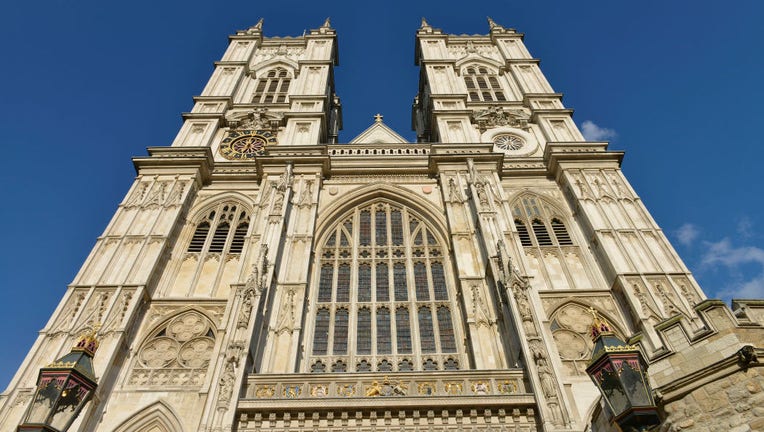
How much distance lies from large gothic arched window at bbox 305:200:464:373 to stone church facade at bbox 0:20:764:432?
0.06 meters

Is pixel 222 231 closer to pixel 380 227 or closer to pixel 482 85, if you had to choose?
pixel 380 227

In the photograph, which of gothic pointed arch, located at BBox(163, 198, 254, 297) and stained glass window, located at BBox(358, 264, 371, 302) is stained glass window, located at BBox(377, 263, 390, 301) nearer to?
stained glass window, located at BBox(358, 264, 371, 302)

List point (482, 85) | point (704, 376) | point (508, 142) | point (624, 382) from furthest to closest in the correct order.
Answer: point (482, 85) → point (508, 142) → point (704, 376) → point (624, 382)

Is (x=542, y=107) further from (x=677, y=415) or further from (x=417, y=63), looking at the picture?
(x=677, y=415)

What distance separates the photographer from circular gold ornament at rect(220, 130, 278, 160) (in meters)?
22.3

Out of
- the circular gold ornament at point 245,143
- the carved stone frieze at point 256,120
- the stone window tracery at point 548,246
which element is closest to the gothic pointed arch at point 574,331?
the stone window tracery at point 548,246

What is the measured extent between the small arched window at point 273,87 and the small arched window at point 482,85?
971cm

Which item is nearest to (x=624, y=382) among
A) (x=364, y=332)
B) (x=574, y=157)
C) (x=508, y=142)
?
(x=364, y=332)

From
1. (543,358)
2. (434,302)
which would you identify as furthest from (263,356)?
(543,358)

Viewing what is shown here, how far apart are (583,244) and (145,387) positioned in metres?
13.8

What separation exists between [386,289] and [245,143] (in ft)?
34.2

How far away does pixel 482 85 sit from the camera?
93.8ft

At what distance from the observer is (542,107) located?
24.9 m

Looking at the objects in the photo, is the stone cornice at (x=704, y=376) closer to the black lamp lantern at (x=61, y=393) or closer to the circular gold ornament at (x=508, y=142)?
the black lamp lantern at (x=61, y=393)
